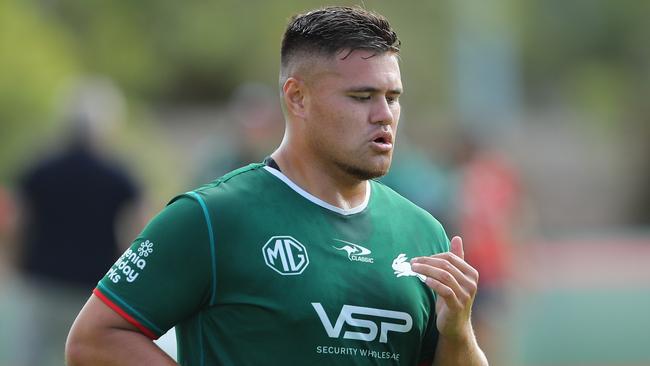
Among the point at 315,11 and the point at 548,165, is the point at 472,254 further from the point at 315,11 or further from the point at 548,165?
the point at 548,165

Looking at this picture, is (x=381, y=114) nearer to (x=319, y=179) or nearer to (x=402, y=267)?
(x=319, y=179)

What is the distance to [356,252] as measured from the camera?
14.7 feet

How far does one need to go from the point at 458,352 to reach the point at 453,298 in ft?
1.05

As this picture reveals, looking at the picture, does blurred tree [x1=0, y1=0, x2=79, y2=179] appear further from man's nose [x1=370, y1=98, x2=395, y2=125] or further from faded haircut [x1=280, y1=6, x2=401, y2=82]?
man's nose [x1=370, y1=98, x2=395, y2=125]

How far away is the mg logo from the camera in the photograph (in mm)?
4328

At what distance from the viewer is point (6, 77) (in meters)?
27.5

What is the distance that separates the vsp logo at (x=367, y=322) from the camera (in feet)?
14.2

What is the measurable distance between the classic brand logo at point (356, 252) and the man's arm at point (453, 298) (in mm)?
207

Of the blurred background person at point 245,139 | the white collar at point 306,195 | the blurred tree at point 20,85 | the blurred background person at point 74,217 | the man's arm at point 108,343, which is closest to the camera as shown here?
the man's arm at point 108,343

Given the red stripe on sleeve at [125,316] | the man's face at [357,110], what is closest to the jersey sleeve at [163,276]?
the red stripe on sleeve at [125,316]

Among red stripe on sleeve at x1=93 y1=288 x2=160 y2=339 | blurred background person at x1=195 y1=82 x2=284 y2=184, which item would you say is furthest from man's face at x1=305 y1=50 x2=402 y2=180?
blurred background person at x1=195 y1=82 x2=284 y2=184

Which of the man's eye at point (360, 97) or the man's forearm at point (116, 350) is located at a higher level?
the man's eye at point (360, 97)

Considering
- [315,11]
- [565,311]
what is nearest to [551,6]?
[565,311]

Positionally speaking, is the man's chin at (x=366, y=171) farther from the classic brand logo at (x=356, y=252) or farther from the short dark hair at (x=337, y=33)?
the short dark hair at (x=337, y=33)
